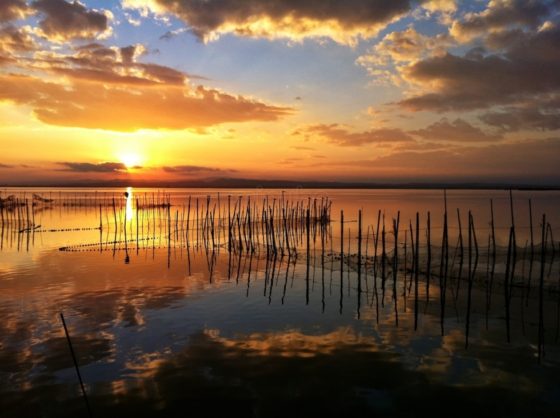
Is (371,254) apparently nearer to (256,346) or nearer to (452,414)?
(256,346)

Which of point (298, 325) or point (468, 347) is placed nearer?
point (468, 347)

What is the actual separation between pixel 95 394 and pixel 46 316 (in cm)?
409

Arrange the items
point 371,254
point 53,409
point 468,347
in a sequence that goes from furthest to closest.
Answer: point 371,254 < point 468,347 < point 53,409

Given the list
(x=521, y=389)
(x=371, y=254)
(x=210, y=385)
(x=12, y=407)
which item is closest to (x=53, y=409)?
(x=12, y=407)

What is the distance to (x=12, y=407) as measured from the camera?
548 centimetres

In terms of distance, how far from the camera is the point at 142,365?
22.2 feet

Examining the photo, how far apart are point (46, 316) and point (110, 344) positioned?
248 cm

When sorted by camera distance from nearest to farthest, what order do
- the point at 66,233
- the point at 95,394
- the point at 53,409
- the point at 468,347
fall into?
the point at 53,409 < the point at 95,394 < the point at 468,347 < the point at 66,233

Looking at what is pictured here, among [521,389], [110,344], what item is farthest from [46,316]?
[521,389]

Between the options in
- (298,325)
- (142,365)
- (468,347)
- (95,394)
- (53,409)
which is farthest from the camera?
(298,325)

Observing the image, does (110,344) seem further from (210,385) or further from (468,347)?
(468,347)

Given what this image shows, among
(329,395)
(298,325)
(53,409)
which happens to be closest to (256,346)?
(298,325)

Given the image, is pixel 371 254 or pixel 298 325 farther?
pixel 371 254

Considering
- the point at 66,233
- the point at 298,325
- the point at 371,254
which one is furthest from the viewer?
the point at 66,233
